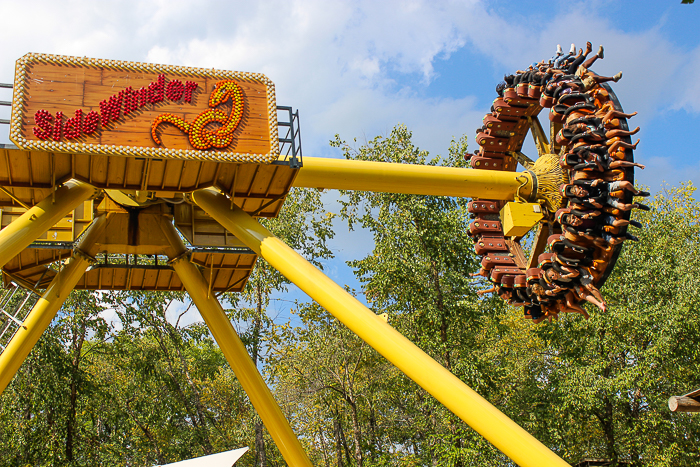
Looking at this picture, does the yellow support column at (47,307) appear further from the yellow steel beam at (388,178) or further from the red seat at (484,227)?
the red seat at (484,227)

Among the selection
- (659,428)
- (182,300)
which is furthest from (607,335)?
(182,300)

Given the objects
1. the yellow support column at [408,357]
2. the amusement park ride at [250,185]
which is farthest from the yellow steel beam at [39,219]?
the yellow support column at [408,357]

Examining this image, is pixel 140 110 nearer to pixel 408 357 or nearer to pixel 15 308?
pixel 408 357

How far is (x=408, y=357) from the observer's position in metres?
6.71

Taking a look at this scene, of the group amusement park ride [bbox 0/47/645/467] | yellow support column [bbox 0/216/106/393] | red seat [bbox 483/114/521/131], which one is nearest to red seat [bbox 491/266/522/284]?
amusement park ride [bbox 0/47/645/467]

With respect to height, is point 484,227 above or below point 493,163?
below

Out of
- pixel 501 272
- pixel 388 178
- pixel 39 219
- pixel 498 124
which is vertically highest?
pixel 498 124

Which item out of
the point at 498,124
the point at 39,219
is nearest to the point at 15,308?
the point at 39,219

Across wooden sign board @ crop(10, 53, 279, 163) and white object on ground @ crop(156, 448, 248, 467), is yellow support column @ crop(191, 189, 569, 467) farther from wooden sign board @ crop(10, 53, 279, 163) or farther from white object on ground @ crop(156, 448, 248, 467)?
white object on ground @ crop(156, 448, 248, 467)

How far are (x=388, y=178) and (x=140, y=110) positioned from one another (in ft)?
11.0

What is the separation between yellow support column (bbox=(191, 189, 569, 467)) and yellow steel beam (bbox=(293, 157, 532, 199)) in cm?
111

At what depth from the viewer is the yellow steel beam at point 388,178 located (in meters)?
8.58

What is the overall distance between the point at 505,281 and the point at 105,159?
6291mm

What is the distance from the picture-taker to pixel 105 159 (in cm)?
790
